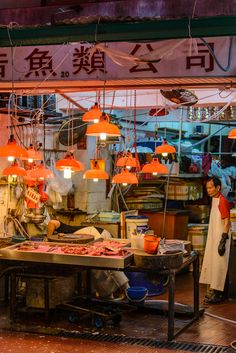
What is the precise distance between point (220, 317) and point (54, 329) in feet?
9.60

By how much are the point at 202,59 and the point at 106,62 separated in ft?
4.42

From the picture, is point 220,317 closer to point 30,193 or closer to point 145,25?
point 30,193

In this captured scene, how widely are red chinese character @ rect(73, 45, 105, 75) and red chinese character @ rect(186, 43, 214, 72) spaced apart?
1.22m

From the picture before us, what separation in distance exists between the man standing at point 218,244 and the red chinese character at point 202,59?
3760 mm

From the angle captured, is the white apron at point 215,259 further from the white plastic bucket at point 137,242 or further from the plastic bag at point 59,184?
the plastic bag at point 59,184

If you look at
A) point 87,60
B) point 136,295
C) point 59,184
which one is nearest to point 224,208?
point 136,295

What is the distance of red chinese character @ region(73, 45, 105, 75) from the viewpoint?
770 centimetres

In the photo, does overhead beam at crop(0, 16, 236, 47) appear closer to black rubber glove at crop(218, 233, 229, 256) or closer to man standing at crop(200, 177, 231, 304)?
man standing at crop(200, 177, 231, 304)

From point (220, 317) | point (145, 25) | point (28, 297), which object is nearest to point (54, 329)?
point (28, 297)

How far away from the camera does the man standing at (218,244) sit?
10555 millimetres

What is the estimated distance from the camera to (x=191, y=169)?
590 inches

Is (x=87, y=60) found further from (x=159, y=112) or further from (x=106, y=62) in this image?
(x=159, y=112)

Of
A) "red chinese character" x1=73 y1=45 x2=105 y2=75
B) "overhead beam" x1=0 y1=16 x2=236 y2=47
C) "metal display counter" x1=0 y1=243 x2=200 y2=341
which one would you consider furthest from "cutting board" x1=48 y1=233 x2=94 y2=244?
"overhead beam" x1=0 y1=16 x2=236 y2=47

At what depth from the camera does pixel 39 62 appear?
7.95 metres
